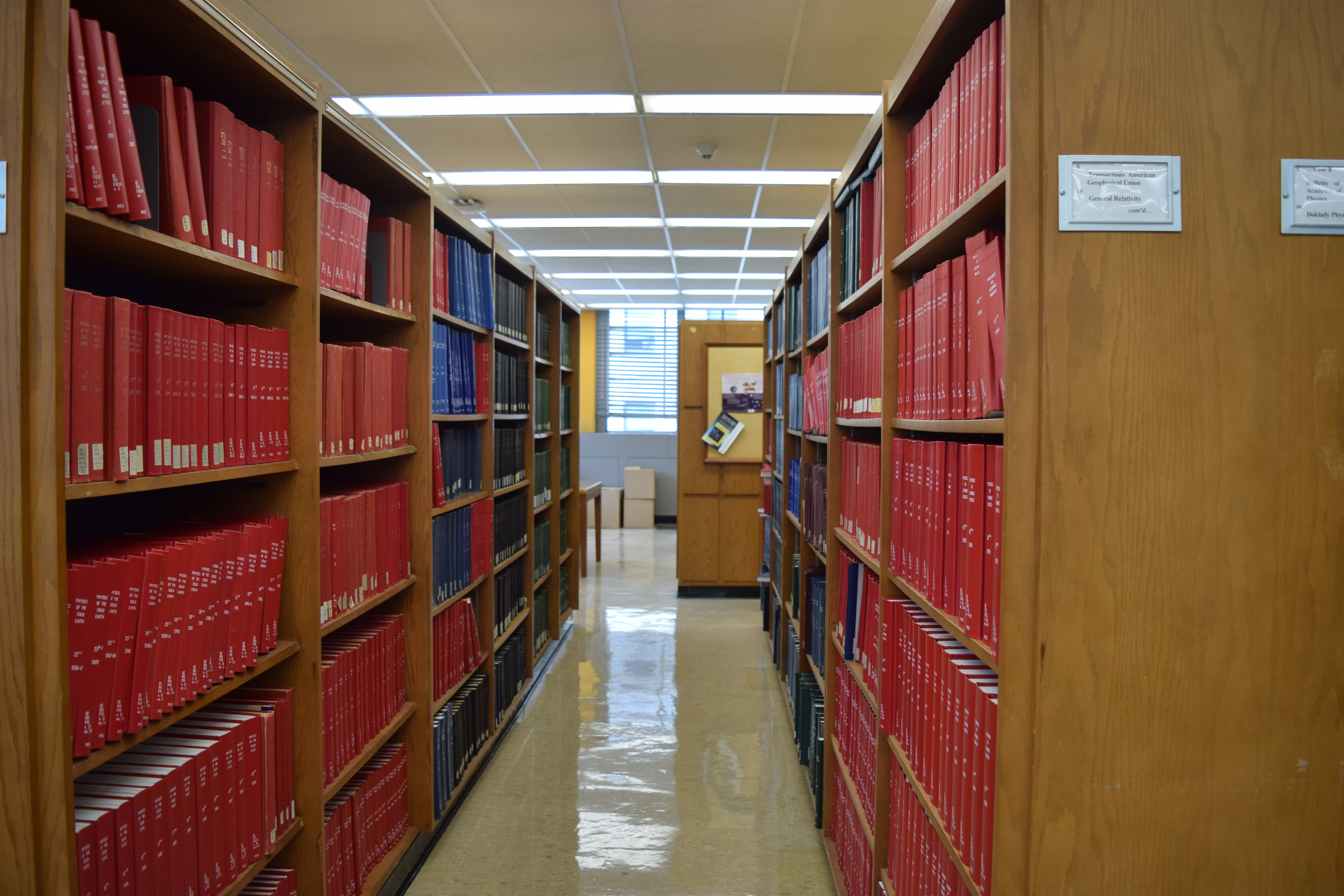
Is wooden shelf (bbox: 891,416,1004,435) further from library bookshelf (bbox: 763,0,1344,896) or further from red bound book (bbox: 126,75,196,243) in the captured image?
red bound book (bbox: 126,75,196,243)

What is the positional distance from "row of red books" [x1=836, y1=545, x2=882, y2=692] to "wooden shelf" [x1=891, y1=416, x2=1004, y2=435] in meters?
0.38

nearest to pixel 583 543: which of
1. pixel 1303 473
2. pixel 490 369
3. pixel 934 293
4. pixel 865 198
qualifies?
pixel 490 369

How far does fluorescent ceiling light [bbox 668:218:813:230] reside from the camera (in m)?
7.02

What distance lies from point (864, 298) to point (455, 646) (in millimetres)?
1930

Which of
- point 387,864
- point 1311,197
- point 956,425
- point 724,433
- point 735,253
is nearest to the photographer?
point 1311,197

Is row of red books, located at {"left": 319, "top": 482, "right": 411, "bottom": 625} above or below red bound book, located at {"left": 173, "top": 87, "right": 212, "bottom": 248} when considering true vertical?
below

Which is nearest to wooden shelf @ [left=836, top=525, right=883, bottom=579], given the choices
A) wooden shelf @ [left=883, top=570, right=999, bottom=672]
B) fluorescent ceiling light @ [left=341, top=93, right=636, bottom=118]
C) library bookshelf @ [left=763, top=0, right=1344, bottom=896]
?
wooden shelf @ [left=883, top=570, right=999, bottom=672]

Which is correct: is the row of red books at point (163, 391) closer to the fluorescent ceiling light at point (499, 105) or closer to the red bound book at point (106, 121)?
the red bound book at point (106, 121)

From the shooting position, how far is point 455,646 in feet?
9.66

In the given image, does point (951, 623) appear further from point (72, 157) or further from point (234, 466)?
point (72, 157)

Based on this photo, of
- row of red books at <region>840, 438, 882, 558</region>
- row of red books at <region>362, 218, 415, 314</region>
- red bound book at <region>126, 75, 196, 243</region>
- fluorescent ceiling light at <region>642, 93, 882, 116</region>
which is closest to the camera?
red bound book at <region>126, 75, 196, 243</region>

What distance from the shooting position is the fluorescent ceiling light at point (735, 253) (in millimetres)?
8258

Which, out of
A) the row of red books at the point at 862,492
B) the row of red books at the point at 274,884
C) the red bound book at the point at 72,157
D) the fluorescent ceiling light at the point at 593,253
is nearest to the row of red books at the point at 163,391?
the red bound book at the point at 72,157

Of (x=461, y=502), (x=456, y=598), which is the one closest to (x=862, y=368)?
(x=461, y=502)
